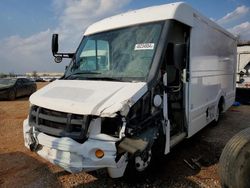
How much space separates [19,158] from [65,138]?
7.89ft

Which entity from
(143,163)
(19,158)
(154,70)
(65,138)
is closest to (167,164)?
(143,163)

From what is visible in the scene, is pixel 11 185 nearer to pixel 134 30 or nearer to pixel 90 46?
pixel 90 46

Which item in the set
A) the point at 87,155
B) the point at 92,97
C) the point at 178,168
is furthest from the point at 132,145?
the point at 178,168

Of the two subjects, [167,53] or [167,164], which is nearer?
[167,53]

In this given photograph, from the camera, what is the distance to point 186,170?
443cm

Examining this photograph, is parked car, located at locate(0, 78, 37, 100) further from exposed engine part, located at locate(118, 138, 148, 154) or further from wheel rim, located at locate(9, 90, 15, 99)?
exposed engine part, located at locate(118, 138, 148, 154)

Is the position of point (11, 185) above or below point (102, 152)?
below

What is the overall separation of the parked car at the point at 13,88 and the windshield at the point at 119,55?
12041 millimetres

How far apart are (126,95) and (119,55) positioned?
1.22 m

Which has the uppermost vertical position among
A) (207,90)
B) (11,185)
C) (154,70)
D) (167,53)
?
(167,53)

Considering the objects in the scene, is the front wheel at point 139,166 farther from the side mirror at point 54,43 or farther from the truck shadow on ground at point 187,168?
the side mirror at point 54,43

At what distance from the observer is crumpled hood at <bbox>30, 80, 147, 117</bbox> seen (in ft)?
10.5

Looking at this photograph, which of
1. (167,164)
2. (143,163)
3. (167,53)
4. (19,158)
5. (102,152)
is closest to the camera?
(102,152)

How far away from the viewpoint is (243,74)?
12227 mm
